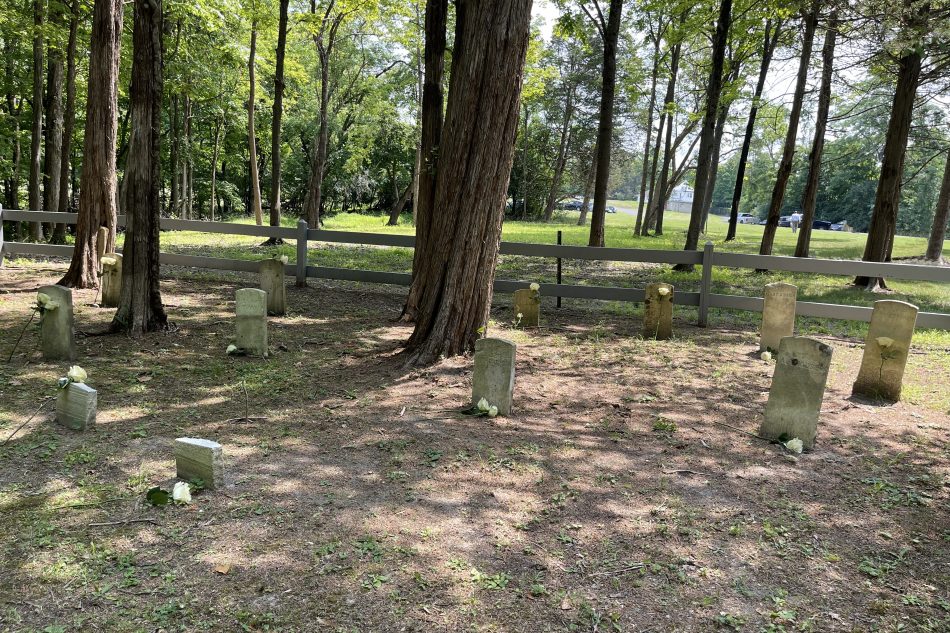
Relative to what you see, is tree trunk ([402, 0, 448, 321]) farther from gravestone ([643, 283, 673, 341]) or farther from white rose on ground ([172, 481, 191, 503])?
white rose on ground ([172, 481, 191, 503])

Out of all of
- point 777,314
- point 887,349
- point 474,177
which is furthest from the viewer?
point 777,314

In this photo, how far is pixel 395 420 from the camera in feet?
17.7

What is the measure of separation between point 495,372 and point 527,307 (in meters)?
3.83

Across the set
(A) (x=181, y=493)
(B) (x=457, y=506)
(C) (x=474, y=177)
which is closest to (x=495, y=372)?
(B) (x=457, y=506)

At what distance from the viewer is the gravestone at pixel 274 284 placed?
9.34 metres

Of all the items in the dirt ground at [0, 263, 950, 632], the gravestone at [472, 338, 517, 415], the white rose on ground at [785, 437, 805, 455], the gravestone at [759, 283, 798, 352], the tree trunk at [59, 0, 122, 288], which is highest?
the tree trunk at [59, 0, 122, 288]

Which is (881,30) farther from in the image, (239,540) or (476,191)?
(239,540)

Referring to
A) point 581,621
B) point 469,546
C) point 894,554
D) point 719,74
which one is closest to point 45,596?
point 469,546

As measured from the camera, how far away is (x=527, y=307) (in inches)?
364

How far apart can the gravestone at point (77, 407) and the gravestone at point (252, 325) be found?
7.66 feet

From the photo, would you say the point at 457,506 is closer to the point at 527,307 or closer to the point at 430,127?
the point at 527,307

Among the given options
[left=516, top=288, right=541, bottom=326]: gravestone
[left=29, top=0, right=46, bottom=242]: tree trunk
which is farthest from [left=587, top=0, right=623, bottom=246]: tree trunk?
[left=29, top=0, right=46, bottom=242]: tree trunk

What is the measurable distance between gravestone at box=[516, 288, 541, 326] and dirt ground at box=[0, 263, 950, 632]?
2.20 m

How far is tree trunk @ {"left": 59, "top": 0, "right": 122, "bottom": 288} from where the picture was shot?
9.70 metres
